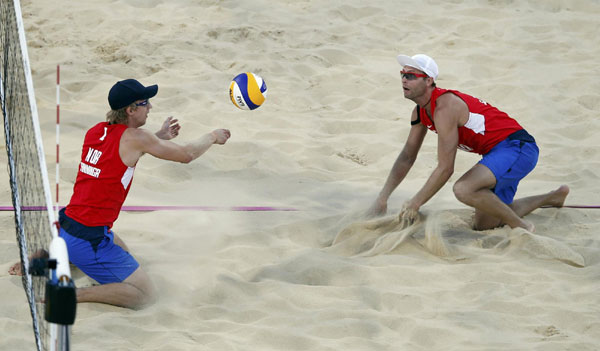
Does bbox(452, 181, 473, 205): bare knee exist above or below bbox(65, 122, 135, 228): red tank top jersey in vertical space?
below

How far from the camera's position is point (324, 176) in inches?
252

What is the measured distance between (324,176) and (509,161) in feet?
5.87

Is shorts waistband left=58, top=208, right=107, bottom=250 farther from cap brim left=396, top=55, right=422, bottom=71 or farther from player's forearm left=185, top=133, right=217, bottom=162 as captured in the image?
cap brim left=396, top=55, right=422, bottom=71

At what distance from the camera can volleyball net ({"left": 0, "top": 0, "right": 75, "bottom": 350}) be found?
2.41 m

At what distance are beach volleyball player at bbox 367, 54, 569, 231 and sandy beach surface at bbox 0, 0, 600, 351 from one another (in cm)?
19

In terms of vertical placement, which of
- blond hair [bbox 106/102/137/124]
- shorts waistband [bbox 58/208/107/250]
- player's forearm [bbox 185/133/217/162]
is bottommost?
shorts waistband [bbox 58/208/107/250]

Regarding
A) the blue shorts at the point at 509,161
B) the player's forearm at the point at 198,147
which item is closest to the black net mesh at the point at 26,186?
the player's forearm at the point at 198,147

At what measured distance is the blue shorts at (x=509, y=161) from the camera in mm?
5062

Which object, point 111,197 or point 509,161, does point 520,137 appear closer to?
point 509,161

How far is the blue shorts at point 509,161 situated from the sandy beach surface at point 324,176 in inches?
14.1

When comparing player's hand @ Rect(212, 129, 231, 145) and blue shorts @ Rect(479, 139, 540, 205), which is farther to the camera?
blue shorts @ Rect(479, 139, 540, 205)

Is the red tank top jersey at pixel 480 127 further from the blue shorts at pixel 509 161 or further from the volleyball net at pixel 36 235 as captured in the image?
the volleyball net at pixel 36 235

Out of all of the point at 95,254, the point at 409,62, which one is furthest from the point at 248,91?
the point at 95,254

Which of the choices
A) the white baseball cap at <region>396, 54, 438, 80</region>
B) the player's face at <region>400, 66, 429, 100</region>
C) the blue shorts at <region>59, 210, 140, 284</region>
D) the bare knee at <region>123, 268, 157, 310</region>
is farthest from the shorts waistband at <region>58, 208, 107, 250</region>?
the white baseball cap at <region>396, 54, 438, 80</region>
